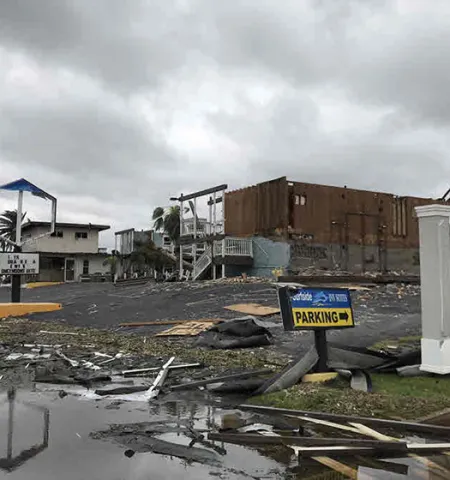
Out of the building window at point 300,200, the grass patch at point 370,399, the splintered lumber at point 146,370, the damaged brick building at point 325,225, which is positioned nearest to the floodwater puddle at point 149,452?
the grass patch at point 370,399

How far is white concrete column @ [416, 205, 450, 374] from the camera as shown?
25.5 feet

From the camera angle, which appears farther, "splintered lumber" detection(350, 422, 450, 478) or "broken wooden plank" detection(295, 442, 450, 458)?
"broken wooden plank" detection(295, 442, 450, 458)

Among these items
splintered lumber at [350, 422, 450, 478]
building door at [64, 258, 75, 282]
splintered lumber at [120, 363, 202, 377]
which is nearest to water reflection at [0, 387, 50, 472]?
splintered lumber at [120, 363, 202, 377]

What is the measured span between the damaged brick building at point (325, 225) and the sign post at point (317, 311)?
21.5m

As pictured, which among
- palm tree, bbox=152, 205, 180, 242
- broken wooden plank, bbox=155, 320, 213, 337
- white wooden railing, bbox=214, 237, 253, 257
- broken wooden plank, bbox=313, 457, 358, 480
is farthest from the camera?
palm tree, bbox=152, 205, 180, 242

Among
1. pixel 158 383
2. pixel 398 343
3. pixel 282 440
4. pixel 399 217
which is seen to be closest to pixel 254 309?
pixel 398 343

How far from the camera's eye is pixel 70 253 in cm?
5203

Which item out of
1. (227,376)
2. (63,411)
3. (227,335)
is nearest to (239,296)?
(227,335)

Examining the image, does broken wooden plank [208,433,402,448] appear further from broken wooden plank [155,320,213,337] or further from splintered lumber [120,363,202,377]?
broken wooden plank [155,320,213,337]

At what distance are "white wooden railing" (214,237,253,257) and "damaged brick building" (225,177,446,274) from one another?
78 cm

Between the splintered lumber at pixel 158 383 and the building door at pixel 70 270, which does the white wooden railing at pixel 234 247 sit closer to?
the splintered lumber at pixel 158 383

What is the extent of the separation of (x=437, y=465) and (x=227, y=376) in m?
3.65

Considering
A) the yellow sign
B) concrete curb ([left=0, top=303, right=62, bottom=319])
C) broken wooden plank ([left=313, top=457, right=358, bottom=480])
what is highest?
the yellow sign

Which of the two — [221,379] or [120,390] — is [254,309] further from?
[120,390]
